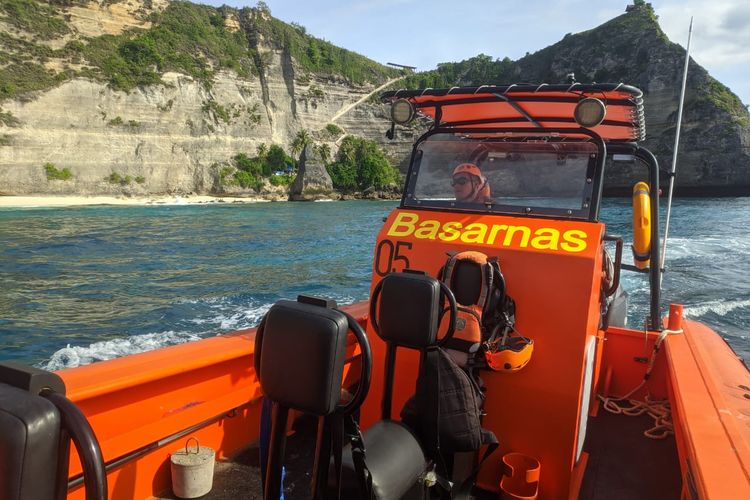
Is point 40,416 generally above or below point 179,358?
above

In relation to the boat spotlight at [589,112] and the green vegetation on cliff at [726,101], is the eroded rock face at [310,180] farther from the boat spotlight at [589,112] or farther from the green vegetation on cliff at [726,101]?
the boat spotlight at [589,112]

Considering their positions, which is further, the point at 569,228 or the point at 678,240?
the point at 678,240

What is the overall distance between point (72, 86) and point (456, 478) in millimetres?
58969

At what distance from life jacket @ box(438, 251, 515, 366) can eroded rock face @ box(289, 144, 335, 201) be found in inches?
2416

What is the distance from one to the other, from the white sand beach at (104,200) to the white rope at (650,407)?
50.3m

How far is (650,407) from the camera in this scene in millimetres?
4113

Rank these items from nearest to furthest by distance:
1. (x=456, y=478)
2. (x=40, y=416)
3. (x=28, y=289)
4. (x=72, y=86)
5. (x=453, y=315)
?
(x=40, y=416) → (x=453, y=315) → (x=456, y=478) → (x=28, y=289) → (x=72, y=86)

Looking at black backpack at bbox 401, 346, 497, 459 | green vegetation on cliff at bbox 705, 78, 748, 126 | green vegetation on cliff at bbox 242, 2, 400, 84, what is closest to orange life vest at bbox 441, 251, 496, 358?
black backpack at bbox 401, 346, 497, 459

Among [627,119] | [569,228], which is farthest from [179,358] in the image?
[627,119]

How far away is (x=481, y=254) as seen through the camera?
2.95 m

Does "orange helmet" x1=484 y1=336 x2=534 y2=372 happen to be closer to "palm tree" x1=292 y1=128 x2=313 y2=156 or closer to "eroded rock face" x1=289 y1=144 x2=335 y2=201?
"eroded rock face" x1=289 y1=144 x2=335 y2=201

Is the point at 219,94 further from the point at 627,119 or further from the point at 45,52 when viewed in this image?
the point at 627,119

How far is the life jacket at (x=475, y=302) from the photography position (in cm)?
280

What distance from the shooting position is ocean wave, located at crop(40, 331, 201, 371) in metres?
7.60
